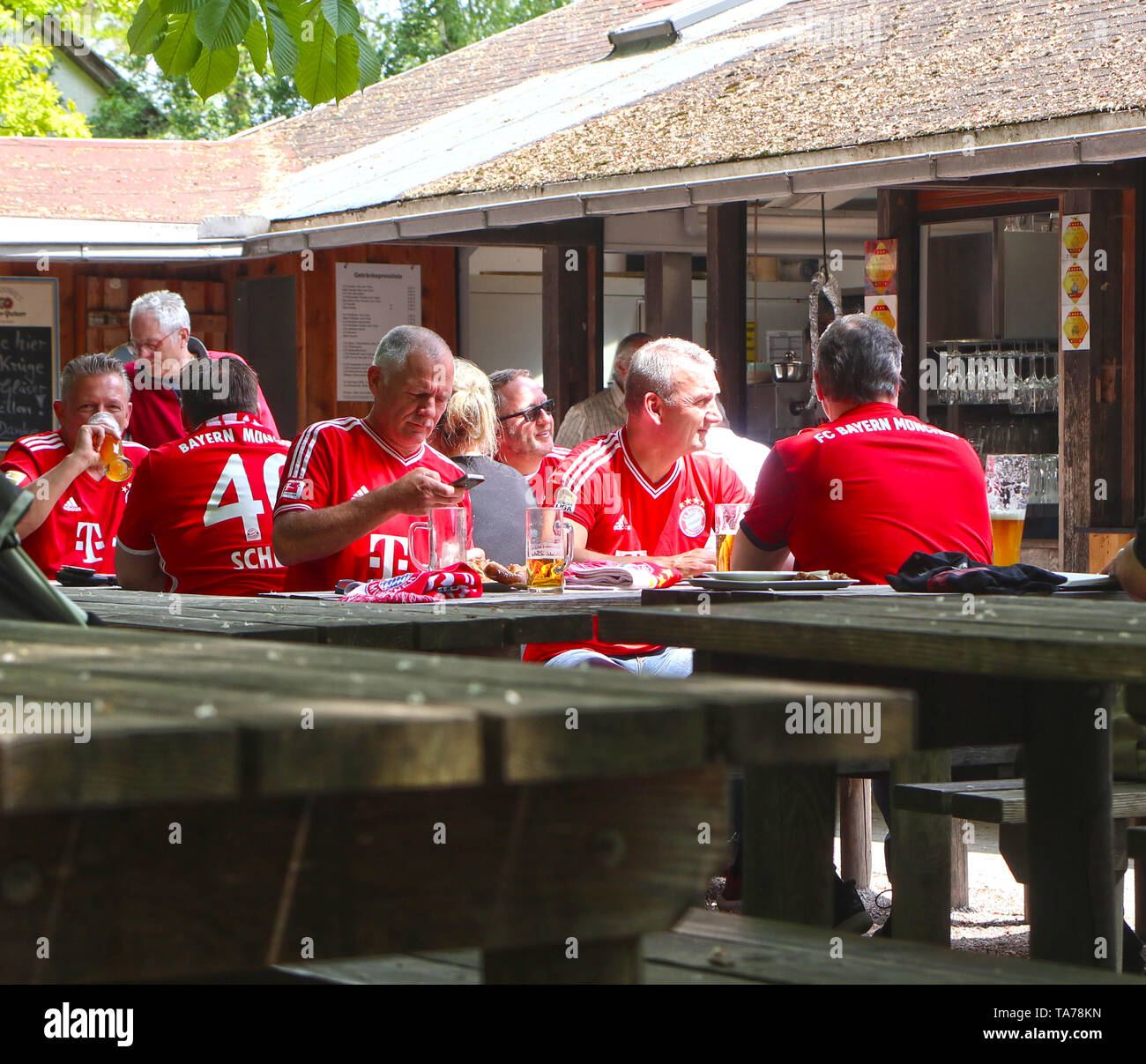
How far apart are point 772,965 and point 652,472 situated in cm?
336

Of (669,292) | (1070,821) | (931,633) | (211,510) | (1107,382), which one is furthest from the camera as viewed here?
(669,292)

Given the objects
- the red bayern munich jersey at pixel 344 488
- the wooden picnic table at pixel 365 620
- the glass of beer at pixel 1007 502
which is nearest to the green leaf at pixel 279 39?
the red bayern munich jersey at pixel 344 488

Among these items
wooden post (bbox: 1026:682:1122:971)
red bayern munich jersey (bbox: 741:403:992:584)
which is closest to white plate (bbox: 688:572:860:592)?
red bayern munich jersey (bbox: 741:403:992:584)

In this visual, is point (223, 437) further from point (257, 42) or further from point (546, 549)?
point (546, 549)

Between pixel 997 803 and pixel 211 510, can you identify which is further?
pixel 211 510

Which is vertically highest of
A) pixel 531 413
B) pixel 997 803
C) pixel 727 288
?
pixel 727 288

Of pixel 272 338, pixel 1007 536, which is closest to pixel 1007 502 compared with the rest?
pixel 1007 536

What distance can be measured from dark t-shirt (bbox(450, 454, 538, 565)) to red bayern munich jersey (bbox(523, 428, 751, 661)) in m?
0.22

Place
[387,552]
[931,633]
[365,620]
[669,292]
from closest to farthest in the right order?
1. [931,633]
2. [365,620]
3. [387,552]
4. [669,292]

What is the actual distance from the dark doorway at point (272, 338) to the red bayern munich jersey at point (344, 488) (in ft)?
27.9

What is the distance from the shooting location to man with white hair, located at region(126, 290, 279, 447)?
814 cm

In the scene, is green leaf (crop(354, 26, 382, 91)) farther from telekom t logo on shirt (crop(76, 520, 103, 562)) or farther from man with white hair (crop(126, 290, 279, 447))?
man with white hair (crop(126, 290, 279, 447))

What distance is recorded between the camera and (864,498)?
4.61 metres
